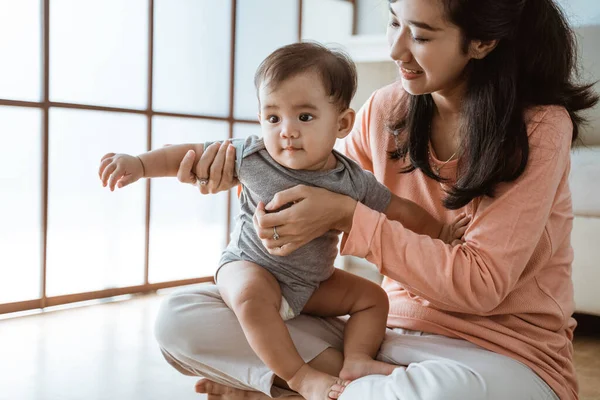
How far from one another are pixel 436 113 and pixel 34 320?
72.2 inches

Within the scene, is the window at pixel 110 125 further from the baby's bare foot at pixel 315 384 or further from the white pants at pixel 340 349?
the baby's bare foot at pixel 315 384

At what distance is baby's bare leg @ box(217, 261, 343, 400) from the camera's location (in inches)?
51.6

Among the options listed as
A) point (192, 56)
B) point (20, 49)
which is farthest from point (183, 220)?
point (20, 49)

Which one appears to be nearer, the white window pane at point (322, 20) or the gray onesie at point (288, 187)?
the gray onesie at point (288, 187)

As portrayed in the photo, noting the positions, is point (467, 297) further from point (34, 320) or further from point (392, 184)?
point (34, 320)

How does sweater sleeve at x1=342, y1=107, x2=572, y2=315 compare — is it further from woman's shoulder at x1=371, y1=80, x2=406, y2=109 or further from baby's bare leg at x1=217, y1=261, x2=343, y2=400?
woman's shoulder at x1=371, y1=80, x2=406, y2=109

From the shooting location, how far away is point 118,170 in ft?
4.39

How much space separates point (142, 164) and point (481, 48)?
694 millimetres

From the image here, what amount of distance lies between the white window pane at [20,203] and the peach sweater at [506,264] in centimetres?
177

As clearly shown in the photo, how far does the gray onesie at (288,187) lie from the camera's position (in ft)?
4.65

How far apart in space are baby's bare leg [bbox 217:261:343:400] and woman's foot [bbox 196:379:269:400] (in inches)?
8.4

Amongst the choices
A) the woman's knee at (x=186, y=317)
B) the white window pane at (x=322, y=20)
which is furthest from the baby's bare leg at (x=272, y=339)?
the white window pane at (x=322, y=20)

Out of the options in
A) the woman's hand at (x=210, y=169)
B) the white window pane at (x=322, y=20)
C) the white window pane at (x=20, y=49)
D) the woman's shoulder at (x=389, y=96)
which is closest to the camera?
the woman's hand at (x=210, y=169)

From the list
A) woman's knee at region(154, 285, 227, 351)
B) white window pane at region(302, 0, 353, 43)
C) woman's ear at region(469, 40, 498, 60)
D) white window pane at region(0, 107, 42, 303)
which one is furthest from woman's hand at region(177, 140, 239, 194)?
white window pane at region(302, 0, 353, 43)
